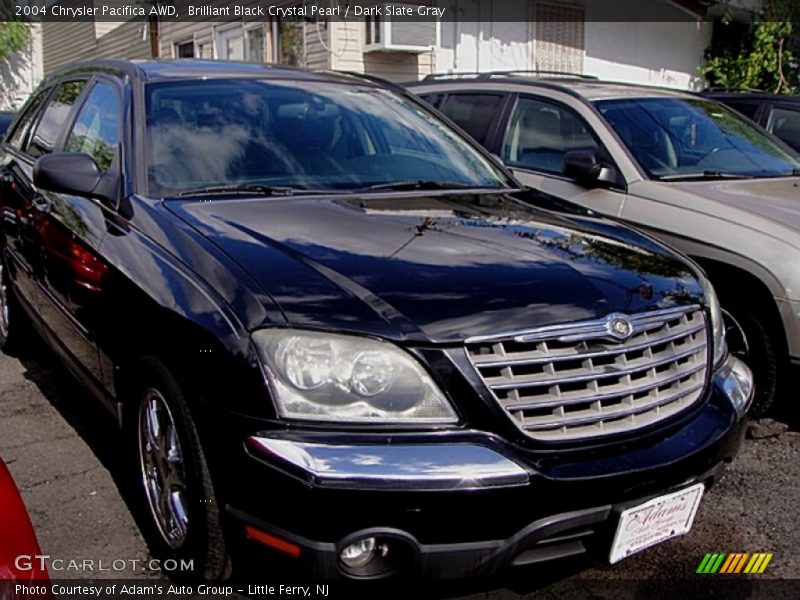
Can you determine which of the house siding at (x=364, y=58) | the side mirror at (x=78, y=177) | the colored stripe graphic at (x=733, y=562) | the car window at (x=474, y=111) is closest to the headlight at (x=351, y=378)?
the side mirror at (x=78, y=177)

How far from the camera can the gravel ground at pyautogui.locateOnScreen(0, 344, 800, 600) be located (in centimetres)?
279

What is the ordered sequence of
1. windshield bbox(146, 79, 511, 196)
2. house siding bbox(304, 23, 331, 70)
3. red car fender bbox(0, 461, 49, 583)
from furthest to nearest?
house siding bbox(304, 23, 331, 70), windshield bbox(146, 79, 511, 196), red car fender bbox(0, 461, 49, 583)

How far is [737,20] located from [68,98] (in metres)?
13.7

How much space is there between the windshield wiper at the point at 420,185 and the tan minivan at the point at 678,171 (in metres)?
1.37

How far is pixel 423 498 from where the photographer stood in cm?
205

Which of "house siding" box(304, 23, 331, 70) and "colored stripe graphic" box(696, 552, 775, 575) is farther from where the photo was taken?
"house siding" box(304, 23, 331, 70)

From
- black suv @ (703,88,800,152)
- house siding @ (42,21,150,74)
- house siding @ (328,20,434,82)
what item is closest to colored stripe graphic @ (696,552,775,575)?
black suv @ (703,88,800,152)

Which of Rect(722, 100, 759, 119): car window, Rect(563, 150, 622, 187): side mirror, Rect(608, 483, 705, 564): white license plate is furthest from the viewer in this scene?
Rect(722, 100, 759, 119): car window

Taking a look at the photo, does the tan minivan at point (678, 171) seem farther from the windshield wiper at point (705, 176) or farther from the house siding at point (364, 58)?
the house siding at point (364, 58)

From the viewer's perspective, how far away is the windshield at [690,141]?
4914mm

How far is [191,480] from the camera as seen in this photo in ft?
7.69

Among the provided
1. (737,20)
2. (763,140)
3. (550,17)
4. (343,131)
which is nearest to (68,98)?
(343,131)

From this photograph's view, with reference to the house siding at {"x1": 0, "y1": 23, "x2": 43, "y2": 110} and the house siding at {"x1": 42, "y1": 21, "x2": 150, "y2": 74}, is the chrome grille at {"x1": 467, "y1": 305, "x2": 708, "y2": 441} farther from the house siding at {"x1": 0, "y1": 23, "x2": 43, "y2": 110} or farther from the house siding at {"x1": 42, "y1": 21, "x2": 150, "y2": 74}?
the house siding at {"x1": 0, "y1": 23, "x2": 43, "y2": 110}

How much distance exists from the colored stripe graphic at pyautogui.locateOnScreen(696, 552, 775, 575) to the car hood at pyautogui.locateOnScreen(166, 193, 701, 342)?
0.95 metres
